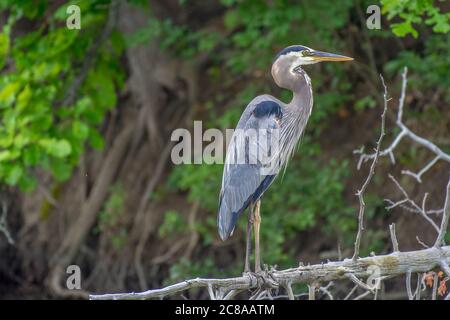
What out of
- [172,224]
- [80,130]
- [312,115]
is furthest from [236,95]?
[80,130]

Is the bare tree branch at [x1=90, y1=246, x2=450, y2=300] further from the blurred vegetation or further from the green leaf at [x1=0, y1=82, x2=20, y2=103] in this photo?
the green leaf at [x1=0, y1=82, x2=20, y2=103]

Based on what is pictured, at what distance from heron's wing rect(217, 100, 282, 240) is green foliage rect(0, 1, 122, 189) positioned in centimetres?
189

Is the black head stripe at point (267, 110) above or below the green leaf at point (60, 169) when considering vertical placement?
above

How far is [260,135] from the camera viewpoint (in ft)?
15.3

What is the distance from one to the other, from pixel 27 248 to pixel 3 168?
7.46ft

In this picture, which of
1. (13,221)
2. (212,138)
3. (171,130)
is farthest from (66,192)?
(212,138)

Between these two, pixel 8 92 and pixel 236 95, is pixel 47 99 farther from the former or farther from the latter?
pixel 236 95

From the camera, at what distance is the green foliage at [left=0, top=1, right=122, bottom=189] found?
6.28m

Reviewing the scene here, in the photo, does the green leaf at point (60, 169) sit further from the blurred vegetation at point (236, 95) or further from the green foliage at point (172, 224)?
the green foliage at point (172, 224)

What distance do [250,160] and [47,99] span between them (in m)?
2.36

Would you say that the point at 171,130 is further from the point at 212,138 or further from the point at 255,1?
the point at 255,1

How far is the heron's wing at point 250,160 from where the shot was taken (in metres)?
4.56

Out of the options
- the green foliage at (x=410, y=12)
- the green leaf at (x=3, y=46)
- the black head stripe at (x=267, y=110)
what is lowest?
the black head stripe at (x=267, y=110)

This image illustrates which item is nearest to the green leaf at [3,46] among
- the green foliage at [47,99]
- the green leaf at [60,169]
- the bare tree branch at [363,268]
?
the green foliage at [47,99]
